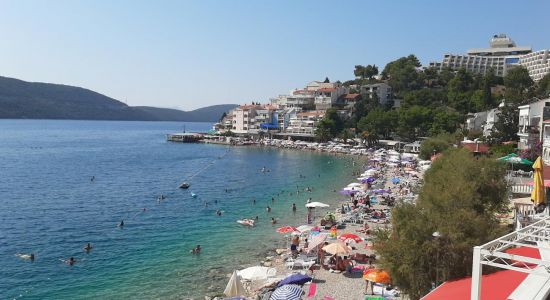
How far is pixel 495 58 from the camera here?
15750 centimetres

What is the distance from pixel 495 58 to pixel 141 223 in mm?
154043

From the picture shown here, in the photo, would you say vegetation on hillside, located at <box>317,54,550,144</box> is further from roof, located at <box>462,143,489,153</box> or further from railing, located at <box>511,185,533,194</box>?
railing, located at <box>511,185,533,194</box>

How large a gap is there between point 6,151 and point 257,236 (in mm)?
88258

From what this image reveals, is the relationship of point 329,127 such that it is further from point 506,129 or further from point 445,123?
point 506,129

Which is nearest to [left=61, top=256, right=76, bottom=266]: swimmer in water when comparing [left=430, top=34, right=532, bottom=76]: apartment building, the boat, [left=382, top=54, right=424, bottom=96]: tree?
the boat

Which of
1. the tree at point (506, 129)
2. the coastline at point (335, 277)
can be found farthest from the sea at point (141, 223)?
the tree at point (506, 129)

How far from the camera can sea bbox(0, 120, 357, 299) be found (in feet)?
74.9

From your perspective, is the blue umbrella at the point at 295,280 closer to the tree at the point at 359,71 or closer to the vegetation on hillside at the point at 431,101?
the vegetation on hillside at the point at 431,101

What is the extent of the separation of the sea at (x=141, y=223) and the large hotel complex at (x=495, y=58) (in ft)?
341

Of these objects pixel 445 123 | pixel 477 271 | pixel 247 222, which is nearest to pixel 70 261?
pixel 247 222

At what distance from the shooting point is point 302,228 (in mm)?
29797

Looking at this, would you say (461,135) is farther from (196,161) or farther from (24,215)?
(24,215)

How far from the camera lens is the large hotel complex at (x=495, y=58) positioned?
14854cm

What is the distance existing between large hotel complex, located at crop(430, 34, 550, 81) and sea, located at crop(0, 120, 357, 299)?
104 metres
